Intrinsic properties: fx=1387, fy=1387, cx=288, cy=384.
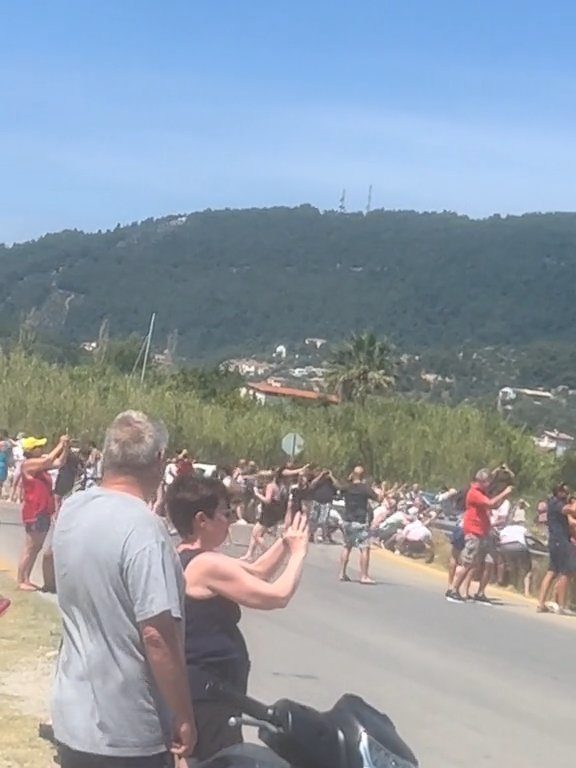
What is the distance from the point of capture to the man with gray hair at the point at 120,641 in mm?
4047

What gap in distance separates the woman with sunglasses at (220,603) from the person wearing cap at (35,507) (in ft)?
32.6

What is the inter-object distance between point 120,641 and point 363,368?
8520 centimetres

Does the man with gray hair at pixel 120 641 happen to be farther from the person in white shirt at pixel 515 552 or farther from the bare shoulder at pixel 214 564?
the person in white shirt at pixel 515 552

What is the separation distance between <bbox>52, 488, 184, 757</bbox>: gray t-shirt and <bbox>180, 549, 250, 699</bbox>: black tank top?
627mm

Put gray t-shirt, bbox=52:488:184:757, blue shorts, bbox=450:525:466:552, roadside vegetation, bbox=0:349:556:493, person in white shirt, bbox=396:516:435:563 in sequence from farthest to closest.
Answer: roadside vegetation, bbox=0:349:556:493 → person in white shirt, bbox=396:516:435:563 → blue shorts, bbox=450:525:466:552 → gray t-shirt, bbox=52:488:184:757

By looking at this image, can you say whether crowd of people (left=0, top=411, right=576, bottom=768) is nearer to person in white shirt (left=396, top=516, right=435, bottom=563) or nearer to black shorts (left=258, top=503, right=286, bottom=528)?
black shorts (left=258, top=503, right=286, bottom=528)

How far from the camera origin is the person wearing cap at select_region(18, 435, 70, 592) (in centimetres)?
1490

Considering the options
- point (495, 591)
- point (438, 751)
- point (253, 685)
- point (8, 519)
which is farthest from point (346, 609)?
point (8, 519)

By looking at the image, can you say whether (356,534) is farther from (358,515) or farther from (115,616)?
(115,616)

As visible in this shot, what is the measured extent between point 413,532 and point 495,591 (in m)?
7.24

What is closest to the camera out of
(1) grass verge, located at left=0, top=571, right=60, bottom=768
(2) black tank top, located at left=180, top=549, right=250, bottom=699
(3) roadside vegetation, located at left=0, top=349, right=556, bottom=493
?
(2) black tank top, located at left=180, top=549, right=250, bottom=699

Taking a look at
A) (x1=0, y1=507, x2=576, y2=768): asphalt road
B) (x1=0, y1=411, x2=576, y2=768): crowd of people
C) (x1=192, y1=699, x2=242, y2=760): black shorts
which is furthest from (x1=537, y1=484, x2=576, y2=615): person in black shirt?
(x1=192, y1=699, x2=242, y2=760): black shorts

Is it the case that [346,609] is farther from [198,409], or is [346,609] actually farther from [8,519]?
[198,409]

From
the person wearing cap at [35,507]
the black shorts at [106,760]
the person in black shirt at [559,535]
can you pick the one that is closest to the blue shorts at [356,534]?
the person in black shirt at [559,535]
